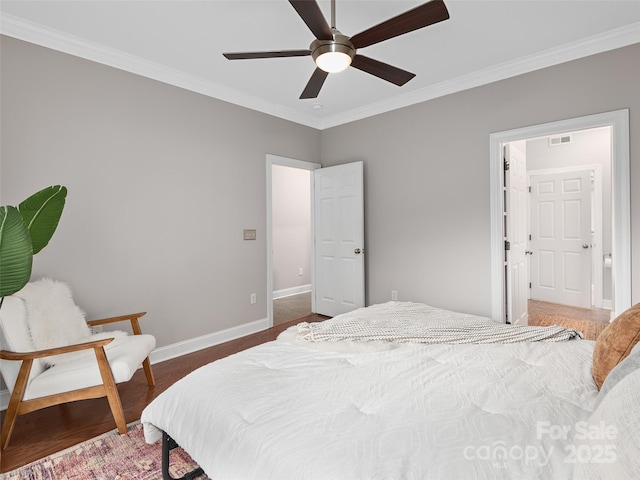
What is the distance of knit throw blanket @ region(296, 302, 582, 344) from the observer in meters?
1.87

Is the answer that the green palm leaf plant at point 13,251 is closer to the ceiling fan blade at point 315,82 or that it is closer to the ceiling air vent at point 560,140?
the ceiling fan blade at point 315,82

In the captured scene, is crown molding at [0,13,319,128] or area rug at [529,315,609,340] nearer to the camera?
crown molding at [0,13,319,128]

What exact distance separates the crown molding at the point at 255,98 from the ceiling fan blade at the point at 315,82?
1404 millimetres

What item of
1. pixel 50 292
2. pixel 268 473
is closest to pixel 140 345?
pixel 50 292

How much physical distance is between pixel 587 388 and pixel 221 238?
320 cm

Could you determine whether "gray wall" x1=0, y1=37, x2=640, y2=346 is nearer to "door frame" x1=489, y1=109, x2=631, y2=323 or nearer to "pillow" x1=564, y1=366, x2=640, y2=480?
"door frame" x1=489, y1=109, x2=631, y2=323

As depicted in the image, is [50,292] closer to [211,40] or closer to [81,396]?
[81,396]

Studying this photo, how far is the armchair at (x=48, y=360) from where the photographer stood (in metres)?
1.94

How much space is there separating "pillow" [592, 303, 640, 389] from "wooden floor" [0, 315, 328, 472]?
257cm

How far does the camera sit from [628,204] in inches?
106

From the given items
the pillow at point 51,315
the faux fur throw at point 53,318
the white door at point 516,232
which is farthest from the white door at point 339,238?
the pillow at point 51,315

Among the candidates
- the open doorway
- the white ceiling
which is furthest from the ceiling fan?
the open doorway

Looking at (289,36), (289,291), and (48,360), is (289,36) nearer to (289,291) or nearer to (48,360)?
(48,360)

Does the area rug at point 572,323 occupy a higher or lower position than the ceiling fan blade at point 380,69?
lower
